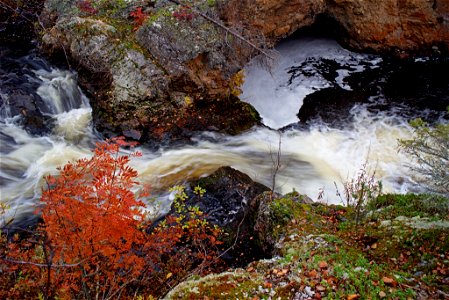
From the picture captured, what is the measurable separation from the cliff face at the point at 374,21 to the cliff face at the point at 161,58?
119 millimetres

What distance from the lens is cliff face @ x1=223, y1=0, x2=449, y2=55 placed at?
13586 millimetres

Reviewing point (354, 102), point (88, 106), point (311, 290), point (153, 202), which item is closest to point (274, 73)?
point (354, 102)

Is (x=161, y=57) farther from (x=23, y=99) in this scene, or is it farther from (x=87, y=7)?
(x=23, y=99)

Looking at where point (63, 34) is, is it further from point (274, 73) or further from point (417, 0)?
point (417, 0)

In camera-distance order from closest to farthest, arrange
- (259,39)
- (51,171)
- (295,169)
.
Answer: (51,171)
(295,169)
(259,39)

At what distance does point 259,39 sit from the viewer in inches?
506

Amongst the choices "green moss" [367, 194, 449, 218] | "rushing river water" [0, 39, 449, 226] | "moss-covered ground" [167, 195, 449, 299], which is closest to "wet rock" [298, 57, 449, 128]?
"rushing river water" [0, 39, 449, 226]

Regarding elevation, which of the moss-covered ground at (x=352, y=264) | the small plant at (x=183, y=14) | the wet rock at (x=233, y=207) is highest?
the small plant at (x=183, y=14)

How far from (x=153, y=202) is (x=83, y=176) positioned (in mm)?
1760

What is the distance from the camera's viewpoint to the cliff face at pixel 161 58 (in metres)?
11.4

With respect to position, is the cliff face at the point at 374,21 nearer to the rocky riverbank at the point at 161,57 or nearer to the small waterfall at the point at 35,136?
the rocky riverbank at the point at 161,57

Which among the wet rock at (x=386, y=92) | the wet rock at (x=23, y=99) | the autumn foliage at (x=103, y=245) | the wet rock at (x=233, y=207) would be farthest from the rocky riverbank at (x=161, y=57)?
the autumn foliage at (x=103, y=245)

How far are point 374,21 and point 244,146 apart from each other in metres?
7.98

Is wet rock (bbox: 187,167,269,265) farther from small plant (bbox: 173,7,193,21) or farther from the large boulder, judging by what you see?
small plant (bbox: 173,7,193,21)
